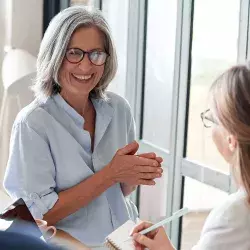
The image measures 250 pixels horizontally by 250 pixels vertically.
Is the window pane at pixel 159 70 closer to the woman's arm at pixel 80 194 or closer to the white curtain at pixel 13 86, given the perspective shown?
the white curtain at pixel 13 86

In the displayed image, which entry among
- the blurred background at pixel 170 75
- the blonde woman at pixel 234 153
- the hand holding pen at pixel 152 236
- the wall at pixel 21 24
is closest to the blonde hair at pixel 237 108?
the blonde woman at pixel 234 153

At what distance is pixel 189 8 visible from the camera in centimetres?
237

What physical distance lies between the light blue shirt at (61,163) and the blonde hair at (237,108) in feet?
2.08

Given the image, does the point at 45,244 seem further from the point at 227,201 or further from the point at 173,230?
the point at 173,230

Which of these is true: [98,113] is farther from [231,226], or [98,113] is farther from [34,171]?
[231,226]

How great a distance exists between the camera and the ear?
1111mm

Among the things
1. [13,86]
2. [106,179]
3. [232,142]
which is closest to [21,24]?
[13,86]

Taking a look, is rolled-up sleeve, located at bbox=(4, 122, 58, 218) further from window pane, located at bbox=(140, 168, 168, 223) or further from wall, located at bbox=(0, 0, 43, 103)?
wall, located at bbox=(0, 0, 43, 103)

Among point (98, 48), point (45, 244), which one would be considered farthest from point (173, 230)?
point (45, 244)

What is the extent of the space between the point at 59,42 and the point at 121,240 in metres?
0.65

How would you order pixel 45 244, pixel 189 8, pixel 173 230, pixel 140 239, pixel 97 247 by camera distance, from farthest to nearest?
pixel 173 230 → pixel 189 8 → pixel 97 247 → pixel 140 239 → pixel 45 244

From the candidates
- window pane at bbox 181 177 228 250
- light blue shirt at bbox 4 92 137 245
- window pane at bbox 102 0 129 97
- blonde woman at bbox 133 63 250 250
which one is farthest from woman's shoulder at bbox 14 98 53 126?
window pane at bbox 102 0 129 97

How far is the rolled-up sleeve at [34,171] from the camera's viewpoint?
5.17 ft

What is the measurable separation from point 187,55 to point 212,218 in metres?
1.36
